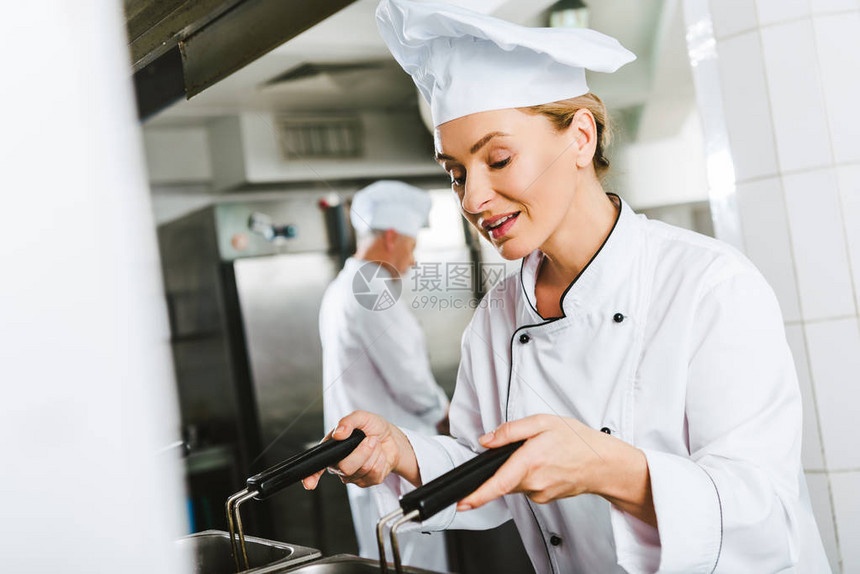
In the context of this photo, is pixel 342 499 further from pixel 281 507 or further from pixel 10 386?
pixel 10 386

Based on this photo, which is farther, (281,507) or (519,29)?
(281,507)

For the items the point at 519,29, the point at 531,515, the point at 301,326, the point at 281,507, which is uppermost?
the point at 519,29

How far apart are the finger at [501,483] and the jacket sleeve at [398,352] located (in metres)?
1.72

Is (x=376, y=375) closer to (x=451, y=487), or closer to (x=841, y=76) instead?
(x=841, y=76)

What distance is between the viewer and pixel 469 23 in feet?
3.03

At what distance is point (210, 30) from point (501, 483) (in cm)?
77

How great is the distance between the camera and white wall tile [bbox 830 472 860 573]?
4.64 feet

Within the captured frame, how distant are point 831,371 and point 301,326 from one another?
2373mm

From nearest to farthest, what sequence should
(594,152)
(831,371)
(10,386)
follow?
(10,386)
(594,152)
(831,371)

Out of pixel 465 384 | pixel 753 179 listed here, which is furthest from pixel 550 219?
pixel 753 179

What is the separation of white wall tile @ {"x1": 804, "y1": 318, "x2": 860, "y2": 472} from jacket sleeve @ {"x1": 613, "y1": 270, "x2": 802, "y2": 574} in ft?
1.91

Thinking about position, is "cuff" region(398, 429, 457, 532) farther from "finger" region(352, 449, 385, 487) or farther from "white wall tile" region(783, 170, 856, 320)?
"white wall tile" region(783, 170, 856, 320)

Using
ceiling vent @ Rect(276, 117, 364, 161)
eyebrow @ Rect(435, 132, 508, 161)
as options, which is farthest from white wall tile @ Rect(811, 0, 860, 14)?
ceiling vent @ Rect(276, 117, 364, 161)

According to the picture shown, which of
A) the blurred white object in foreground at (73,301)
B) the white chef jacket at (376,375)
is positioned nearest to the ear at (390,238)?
the white chef jacket at (376,375)
